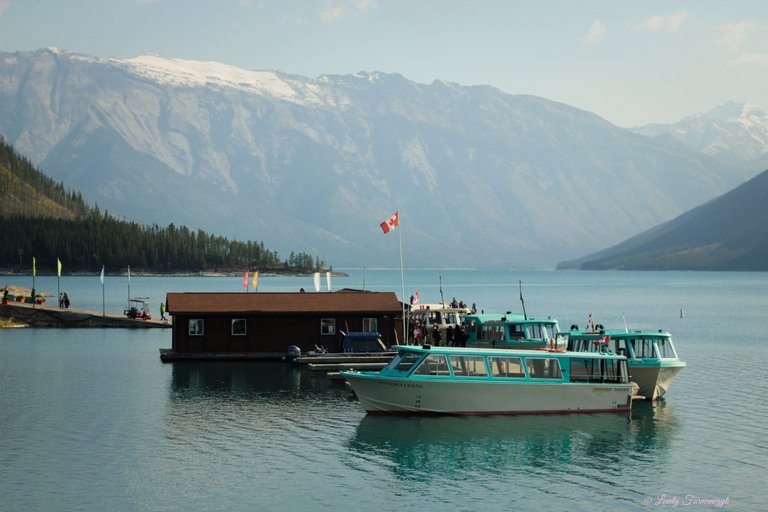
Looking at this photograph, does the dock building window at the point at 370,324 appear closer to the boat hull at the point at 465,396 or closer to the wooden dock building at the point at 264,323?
the wooden dock building at the point at 264,323

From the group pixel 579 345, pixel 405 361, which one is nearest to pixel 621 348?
pixel 579 345

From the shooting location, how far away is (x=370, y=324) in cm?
7838

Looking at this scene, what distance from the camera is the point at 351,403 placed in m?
56.8

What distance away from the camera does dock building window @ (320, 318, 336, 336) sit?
255 ft

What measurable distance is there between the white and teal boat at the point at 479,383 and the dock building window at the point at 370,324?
83.2ft

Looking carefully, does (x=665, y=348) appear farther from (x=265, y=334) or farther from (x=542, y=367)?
(x=265, y=334)

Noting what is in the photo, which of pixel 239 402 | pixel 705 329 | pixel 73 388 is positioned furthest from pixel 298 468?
pixel 705 329

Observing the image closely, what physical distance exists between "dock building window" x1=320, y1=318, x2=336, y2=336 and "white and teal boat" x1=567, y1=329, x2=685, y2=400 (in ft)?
79.1

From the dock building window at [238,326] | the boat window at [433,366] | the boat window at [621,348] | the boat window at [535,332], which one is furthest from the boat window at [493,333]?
the boat window at [433,366]

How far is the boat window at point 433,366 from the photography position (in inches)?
2025

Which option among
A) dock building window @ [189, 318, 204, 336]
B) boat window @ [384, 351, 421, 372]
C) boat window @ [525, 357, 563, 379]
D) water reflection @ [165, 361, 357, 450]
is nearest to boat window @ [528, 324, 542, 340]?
water reflection @ [165, 361, 357, 450]

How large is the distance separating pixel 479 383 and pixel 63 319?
68807mm

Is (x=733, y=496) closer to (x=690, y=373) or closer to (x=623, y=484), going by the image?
(x=623, y=484)

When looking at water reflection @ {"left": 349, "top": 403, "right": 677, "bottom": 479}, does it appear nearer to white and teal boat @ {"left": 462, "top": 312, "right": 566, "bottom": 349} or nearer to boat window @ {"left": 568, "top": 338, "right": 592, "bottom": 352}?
boat window @ {"left": 568, "top": 338, "right": 592, "bottom": 352}
